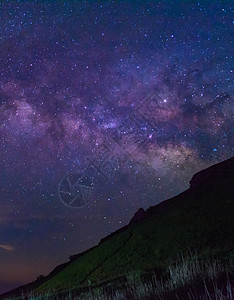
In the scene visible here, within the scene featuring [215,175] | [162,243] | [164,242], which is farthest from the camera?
[215,175]

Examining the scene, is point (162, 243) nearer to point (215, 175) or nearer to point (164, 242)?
point (164, 242)

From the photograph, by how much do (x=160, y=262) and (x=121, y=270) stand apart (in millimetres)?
7959

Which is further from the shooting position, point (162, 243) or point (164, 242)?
point (164, 242)

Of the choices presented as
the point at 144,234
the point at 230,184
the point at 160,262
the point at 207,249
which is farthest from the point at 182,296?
the point at 230,184

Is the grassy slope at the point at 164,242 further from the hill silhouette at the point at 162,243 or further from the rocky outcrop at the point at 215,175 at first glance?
the rocky outcrop at the point at 215,175

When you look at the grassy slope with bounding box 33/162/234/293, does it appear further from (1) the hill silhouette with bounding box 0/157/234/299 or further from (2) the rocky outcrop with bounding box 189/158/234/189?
(2) the rocky outcrop with bounding box 189/158/234/189

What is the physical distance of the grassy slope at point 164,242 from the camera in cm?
5494

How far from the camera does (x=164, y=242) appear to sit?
61188mm

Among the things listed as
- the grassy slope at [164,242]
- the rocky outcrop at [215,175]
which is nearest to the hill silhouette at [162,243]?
the grassy slope at [164,242]

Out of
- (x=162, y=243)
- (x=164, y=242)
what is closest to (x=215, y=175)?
(x=164, y=242)

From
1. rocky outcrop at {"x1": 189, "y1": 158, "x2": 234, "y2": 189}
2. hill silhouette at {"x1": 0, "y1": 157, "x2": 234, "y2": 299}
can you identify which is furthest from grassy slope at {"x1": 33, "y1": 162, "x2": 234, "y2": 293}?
rocky outcrop at {"x1": 189, "y1": 158, "x2": 234, "y2": 189}

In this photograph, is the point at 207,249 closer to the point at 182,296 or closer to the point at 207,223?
the point at 207,223

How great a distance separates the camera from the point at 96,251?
7675 centimetres

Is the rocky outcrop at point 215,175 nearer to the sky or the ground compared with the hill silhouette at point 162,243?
nearer to the sky
